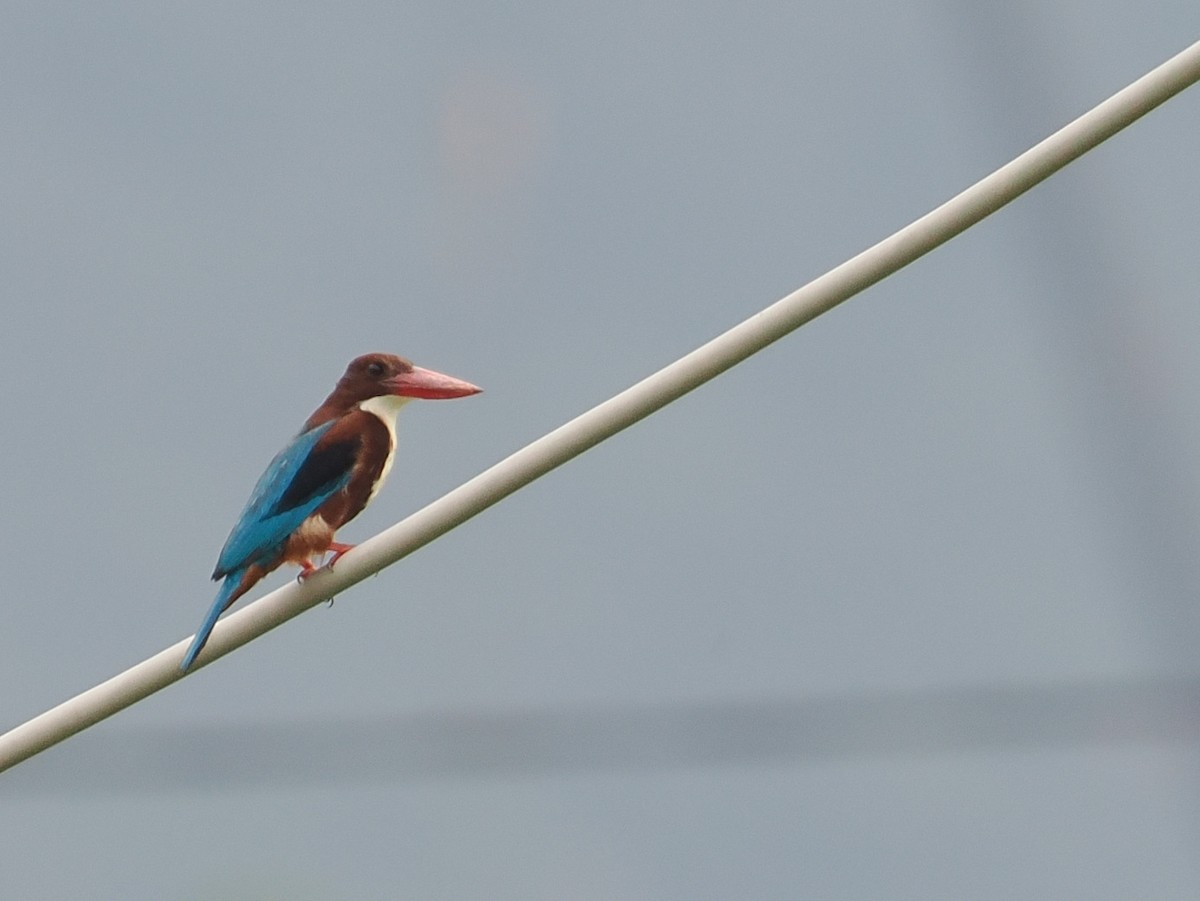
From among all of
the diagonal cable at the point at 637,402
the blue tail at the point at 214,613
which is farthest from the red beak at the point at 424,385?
the diagonal cable at the point at 637,402

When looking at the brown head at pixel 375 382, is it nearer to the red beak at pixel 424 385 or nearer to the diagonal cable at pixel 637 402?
the red beak at pixel 424 385

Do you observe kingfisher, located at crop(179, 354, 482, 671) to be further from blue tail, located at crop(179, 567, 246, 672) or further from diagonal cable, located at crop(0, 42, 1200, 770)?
diagonal cable, located at crop(0, 42, 1200, 770)

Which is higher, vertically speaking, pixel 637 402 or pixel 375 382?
pixel 375 382

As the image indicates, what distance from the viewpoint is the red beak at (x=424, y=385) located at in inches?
186

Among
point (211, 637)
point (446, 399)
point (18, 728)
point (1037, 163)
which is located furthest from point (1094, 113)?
point (446, 399)

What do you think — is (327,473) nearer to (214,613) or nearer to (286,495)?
(286,495)

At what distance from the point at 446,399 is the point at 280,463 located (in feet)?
1.31

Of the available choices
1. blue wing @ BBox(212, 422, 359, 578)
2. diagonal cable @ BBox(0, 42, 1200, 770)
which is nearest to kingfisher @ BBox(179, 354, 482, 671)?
blue wing @ BBox(212, 422, 359, 578)

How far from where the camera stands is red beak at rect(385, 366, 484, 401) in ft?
15.5

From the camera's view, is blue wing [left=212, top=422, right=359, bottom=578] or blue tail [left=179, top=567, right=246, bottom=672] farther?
blue wing [left=212, top=422, right=359, bottom=578]

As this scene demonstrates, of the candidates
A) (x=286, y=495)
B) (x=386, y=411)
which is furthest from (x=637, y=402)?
(x=386, y=411)

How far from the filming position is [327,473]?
475 centimetres

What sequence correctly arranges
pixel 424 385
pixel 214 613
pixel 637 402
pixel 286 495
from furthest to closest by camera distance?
pixel 424 385 < pixel 286 495 < pixel 214 613 < pixel 637 402

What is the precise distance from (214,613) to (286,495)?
609 mm
